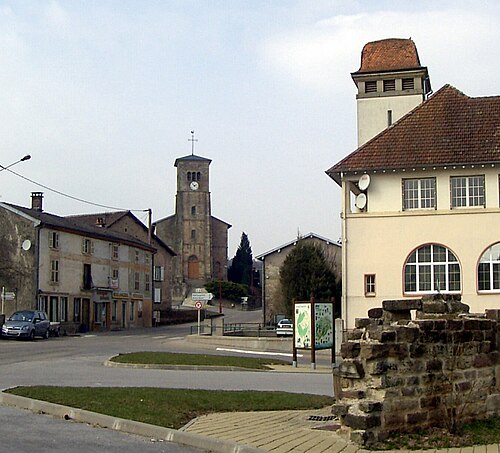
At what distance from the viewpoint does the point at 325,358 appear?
33625mm

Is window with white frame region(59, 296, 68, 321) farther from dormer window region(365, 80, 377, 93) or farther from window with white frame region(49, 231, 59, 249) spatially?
dormer window region(365, 80, 377, 93)

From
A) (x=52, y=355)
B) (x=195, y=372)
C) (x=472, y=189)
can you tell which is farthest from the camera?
(x=472, y=189)

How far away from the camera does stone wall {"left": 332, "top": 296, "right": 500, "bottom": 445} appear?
10.7 metres

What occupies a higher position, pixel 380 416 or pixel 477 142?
pixel 477 142

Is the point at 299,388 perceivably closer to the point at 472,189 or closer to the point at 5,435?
the point at 5,435

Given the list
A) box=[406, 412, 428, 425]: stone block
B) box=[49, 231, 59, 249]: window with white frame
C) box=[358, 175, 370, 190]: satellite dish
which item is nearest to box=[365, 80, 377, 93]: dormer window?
box=[358, 175, 370, 190]: satellite dish

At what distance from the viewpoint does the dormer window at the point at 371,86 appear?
48.4m

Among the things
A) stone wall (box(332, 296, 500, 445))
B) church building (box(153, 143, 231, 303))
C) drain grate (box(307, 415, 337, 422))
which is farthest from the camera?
church building (box(153, 143, 231, 303))

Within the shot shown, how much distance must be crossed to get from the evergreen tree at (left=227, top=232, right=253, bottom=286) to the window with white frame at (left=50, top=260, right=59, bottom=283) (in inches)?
2736

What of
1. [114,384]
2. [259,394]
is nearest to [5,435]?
[259,394]

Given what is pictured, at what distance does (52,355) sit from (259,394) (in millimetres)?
17157

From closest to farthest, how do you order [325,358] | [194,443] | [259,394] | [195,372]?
1. [194,443]
2. [259,394]
3. [195,372]
4. [325,358]

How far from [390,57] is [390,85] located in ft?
5.44

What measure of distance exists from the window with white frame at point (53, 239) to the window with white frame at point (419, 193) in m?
27.7
